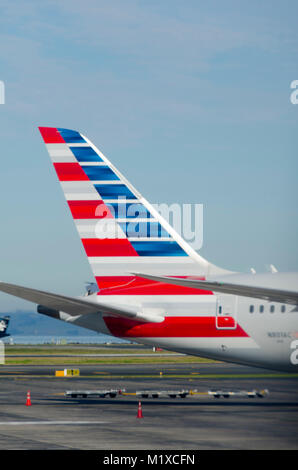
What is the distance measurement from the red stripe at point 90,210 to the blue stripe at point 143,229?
934 millimetres

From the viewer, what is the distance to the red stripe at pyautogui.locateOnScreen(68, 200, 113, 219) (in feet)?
128

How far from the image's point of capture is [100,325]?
3694cm

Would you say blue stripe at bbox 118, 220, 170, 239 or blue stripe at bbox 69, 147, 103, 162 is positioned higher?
blue stripe at bbox 69, 147, 103, 162

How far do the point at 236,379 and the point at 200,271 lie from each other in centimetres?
2266

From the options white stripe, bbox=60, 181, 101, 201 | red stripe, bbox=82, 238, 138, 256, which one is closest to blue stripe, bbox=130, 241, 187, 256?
red stripe, bbox=82, 238, 138, 256

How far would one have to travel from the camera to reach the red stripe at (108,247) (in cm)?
3859

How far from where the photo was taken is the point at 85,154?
131ft

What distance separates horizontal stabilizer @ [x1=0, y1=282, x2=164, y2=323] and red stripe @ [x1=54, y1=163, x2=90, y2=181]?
606cm

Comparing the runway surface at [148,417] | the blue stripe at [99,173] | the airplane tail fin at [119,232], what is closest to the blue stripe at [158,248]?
the airplane tail fin at [119,232]

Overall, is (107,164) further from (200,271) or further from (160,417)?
(160,417)

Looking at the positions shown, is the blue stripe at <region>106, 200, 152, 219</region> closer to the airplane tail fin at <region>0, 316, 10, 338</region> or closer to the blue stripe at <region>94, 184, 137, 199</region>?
the blue stripe at <region>94, 184, 137, 199</region>

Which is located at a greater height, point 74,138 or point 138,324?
point 74,138

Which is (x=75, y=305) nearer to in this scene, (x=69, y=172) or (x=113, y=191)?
(x=113, y=191)

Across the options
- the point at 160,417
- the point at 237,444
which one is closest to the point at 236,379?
the point at 160,417
